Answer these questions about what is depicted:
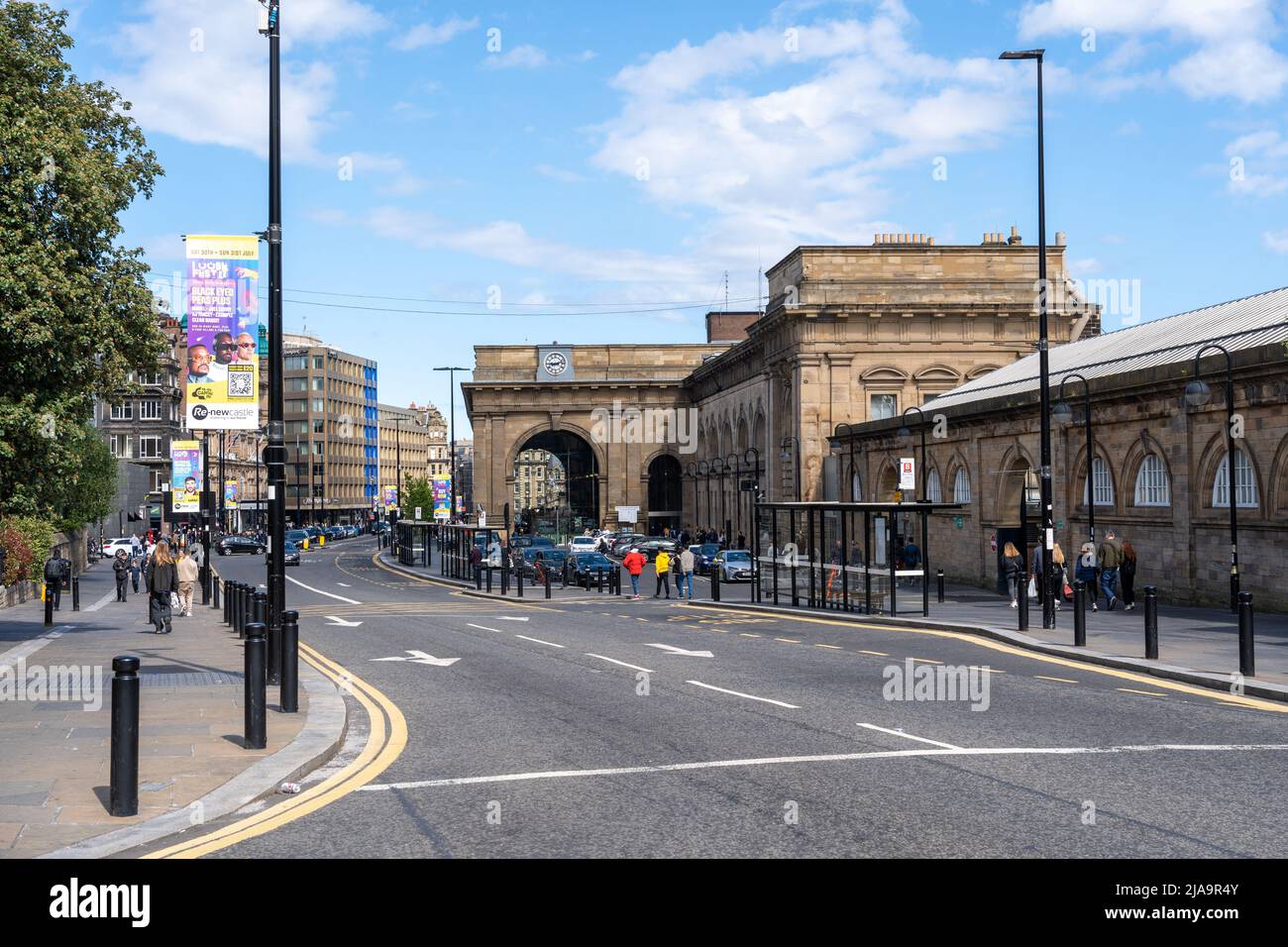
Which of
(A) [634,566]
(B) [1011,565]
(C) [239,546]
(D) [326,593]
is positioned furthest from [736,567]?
(C) [239,546]

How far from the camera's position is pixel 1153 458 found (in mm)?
30922

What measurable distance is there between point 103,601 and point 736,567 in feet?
76.0

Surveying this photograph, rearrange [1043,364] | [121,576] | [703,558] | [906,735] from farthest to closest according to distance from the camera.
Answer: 1. [703,558]
2. [121,576]
3. [1043,364]
4. [906,735]

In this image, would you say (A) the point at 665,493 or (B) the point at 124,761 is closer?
(B) the point at 124,761

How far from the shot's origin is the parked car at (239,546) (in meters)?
89.4

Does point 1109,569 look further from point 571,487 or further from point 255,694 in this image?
point 571,487

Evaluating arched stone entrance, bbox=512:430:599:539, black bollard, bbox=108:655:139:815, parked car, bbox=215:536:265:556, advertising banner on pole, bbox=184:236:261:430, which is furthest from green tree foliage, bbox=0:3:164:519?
arched stone entrance, bbox=512:430:599:539

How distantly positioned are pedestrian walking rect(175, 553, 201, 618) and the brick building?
20109 millimetres

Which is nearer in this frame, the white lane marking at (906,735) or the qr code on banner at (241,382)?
the white lane marking at (906,735)

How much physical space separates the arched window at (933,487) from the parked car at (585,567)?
11832mm

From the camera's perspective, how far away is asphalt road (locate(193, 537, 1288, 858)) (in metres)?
7.84

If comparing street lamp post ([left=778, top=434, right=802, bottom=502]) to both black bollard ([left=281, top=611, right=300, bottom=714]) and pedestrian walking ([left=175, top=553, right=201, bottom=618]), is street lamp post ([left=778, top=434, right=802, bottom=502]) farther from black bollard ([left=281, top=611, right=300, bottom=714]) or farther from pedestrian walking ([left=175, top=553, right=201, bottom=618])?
black bollard ([left=281, top=611, right=300, bottom=714])

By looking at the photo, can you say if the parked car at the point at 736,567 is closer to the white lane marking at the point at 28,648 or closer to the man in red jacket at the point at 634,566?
the man in red jacket at the point at 634,566

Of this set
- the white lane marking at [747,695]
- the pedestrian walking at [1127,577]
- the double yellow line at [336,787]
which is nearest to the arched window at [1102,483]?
the pedestrian walking at [1127,577]
